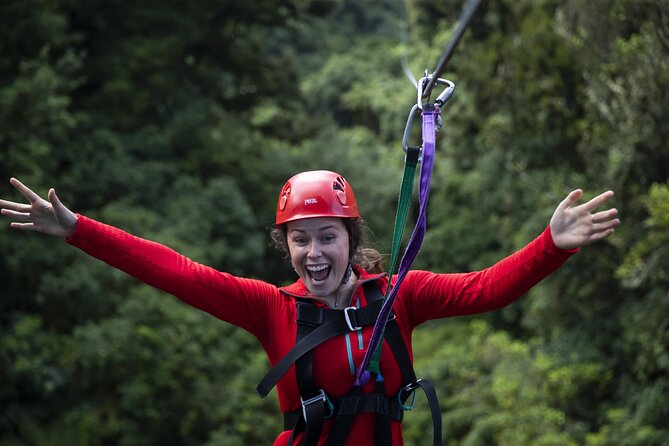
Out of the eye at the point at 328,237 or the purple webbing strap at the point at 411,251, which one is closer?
the purple webbing strap at the point at 411,251

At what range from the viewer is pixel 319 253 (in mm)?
3248

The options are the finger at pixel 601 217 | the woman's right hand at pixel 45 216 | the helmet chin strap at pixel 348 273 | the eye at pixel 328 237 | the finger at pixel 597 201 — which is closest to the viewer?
the finger at pixel 597 201

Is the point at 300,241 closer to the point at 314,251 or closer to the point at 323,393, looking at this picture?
the point at 314,251

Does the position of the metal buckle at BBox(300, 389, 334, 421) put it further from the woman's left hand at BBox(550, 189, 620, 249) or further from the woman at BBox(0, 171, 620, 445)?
the woman's left hand at BBox(550, 189, 620, 249)

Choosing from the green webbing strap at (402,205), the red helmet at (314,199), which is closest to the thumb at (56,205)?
the red helmet at (314,199)

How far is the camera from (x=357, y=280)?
3436mm

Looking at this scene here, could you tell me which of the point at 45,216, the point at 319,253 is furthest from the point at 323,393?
the point at 45,216

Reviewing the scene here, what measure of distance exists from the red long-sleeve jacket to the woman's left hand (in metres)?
0.08

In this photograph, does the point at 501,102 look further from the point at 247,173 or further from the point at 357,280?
the point at 357,280

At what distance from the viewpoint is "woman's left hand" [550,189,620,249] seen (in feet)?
9.80

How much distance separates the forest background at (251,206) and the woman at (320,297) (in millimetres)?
5948

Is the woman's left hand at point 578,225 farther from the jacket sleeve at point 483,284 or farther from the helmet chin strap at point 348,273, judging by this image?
the helmet chin strap at point 348,273

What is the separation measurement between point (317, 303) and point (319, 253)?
177mm

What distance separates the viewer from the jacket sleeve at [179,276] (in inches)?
126
